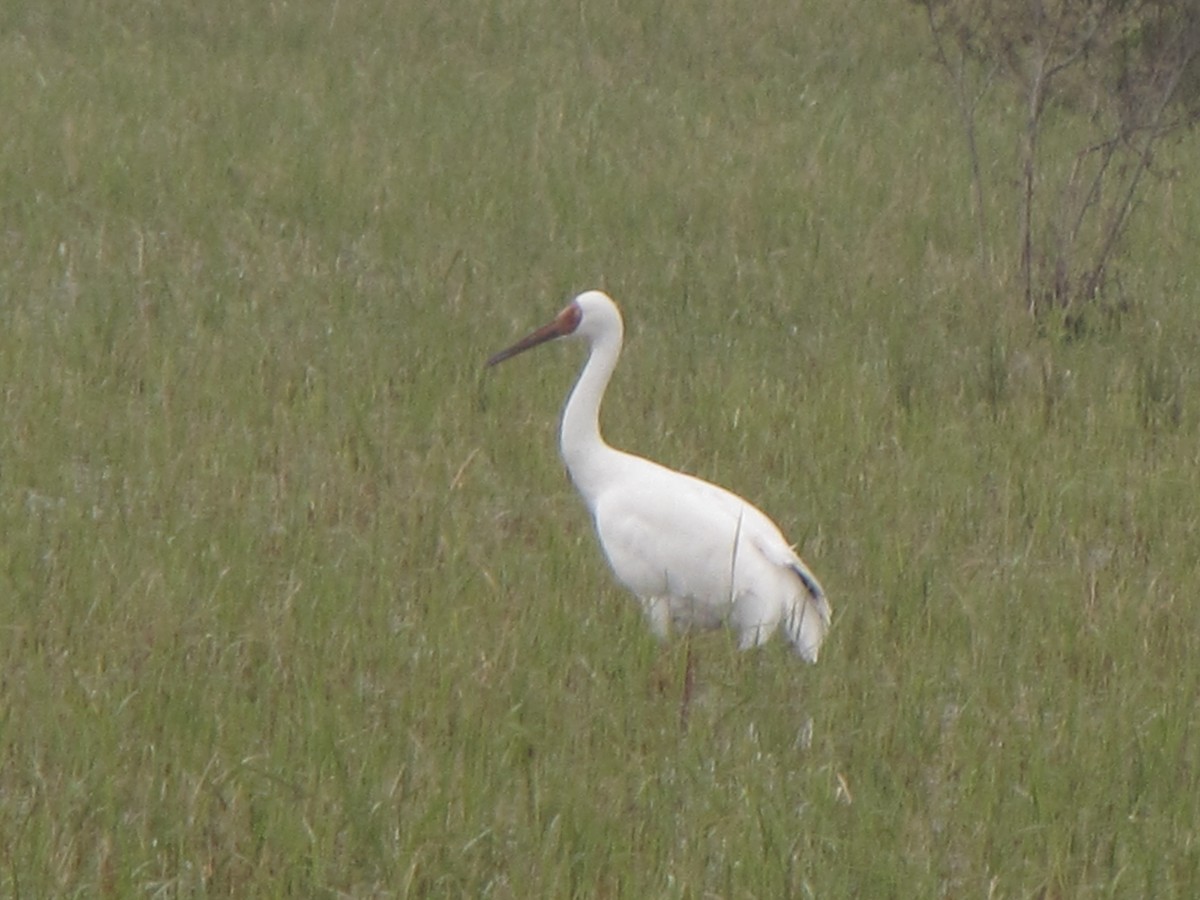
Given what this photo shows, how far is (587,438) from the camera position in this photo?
6719mm

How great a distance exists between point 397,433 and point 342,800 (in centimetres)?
339

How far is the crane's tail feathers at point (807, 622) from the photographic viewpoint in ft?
18.9

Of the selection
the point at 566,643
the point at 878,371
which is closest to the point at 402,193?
the point at 878,371

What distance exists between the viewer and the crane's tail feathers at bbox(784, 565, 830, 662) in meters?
5.76

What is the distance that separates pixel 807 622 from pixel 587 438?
1185 millimetres

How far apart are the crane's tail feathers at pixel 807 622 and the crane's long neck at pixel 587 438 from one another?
103 centimetres

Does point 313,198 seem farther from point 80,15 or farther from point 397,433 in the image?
point 80,15

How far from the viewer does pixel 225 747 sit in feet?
15.4

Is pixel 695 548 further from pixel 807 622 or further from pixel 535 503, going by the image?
pixel 535 503

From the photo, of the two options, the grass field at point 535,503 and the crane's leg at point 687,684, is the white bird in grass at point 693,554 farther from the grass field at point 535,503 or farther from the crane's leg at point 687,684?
the crane's leg at point 687,684

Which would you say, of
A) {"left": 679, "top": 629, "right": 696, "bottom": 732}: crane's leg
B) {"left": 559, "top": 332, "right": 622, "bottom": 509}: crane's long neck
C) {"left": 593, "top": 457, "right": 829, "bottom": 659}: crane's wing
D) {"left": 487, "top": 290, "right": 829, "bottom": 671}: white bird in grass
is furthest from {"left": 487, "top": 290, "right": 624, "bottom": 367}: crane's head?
{"left": 679, "top": 629, "right": 696, "bottom": 732}: crane's leg

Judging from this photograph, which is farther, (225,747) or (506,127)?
(506,127)

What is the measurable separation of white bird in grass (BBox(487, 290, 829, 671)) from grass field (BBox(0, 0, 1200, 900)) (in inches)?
5.3

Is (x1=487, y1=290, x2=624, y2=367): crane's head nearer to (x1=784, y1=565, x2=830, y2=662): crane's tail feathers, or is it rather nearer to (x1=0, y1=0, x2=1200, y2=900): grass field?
(x1=0, y1=0, x2=1200, y2=900): grass field
